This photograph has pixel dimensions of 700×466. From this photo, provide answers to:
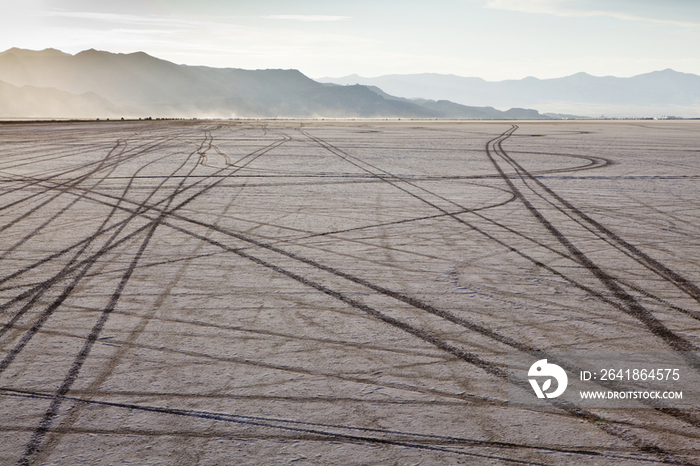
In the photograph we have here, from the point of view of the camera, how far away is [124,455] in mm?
2957

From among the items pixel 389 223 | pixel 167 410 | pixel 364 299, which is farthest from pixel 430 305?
pixel 389 223

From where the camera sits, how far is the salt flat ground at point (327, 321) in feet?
10.2

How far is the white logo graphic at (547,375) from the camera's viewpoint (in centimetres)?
365

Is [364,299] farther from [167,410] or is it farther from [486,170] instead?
[486,170]

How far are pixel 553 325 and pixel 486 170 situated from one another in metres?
11.2

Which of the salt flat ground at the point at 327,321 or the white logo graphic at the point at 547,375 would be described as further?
the white logo graphic at the point at 547,375

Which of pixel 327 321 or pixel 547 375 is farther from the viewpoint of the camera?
pixel 327 321

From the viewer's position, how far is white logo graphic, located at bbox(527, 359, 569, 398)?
3.65m

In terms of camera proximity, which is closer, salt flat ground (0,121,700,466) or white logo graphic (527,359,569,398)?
salt flat ground (0,121,700,466)

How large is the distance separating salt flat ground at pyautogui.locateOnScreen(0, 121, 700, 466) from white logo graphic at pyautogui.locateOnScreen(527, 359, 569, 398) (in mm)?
192

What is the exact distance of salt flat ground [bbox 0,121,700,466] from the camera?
3.11 metres

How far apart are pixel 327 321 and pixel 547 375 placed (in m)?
1.85

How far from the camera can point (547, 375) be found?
3840 mm

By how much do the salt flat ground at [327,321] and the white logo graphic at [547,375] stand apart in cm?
19
